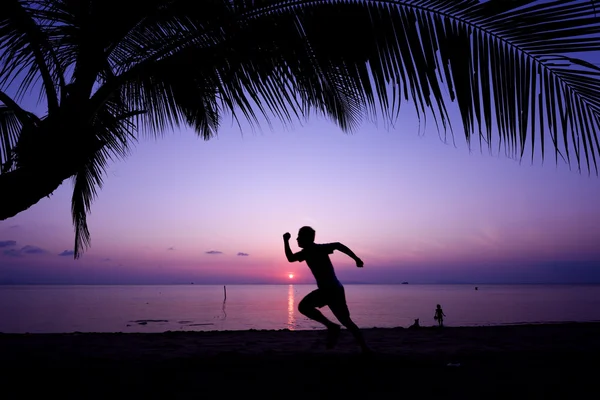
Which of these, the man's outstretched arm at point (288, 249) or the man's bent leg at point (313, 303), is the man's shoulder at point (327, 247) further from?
the man's bent leg at point (313, 303)

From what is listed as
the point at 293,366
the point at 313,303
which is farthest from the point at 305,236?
the point at 293,366

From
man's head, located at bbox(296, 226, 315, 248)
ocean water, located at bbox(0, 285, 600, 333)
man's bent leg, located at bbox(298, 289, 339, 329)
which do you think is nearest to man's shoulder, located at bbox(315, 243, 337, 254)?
man's head, located at bbox(296, 226, 315, 248)

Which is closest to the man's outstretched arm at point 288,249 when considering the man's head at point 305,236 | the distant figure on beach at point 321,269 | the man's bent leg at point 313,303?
the distant figure on beach at point 321,269

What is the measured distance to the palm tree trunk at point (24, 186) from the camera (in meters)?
2.35

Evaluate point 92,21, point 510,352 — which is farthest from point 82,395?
point 510,352

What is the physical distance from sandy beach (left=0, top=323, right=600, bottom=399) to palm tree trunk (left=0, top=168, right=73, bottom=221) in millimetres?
2165

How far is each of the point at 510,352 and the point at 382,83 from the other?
520cm

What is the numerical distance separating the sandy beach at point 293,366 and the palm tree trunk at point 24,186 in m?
2.16

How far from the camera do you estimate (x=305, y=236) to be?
555 cm

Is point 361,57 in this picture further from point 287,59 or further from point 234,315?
point 234,315

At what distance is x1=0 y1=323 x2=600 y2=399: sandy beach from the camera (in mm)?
4090

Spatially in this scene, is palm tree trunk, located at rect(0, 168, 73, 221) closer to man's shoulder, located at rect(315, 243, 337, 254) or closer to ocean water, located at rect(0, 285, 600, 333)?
man's shoulder, located at rect(315, 243, 337, 254)

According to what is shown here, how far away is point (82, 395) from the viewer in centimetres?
390

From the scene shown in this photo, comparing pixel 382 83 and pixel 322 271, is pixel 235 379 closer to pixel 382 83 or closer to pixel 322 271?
pixel 322 271
